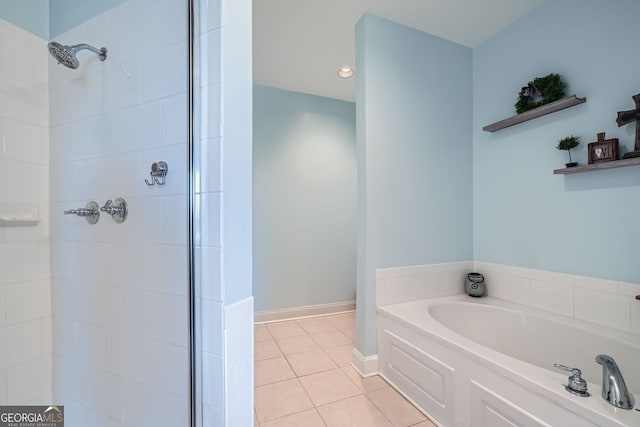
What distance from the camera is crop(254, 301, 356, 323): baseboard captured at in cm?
279

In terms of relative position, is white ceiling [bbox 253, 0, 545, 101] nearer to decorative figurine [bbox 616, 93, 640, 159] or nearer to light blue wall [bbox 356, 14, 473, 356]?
light blue wall [bbox 356, 14, 473, 356]

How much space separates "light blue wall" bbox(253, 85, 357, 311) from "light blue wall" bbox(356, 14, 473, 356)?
1.13 metres

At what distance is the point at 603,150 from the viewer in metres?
1.43

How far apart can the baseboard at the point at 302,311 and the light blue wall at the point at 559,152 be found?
5.26 feet

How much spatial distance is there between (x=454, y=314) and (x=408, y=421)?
2.56 ft
